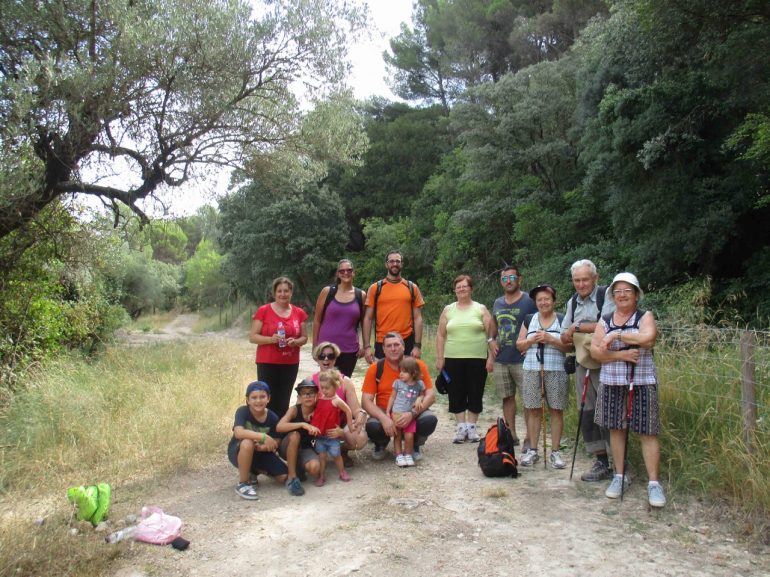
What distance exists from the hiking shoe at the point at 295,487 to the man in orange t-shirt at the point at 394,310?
1550mm

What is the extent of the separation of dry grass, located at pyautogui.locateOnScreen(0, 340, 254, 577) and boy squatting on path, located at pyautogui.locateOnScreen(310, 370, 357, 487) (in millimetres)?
1376

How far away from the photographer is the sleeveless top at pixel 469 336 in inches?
221

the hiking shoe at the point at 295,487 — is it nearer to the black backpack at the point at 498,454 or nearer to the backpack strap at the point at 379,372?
the backpack strap at the point at 379,372

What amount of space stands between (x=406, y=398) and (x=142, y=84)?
6.10 m

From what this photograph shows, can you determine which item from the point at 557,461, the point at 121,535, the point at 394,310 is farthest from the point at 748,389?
the point at 121,535

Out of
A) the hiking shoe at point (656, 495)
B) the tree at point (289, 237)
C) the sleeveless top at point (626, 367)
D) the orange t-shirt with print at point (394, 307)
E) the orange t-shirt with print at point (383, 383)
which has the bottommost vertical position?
the hiking shoe at point (656, 495)

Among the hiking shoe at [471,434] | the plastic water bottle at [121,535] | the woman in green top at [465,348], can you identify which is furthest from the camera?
the hiking shoe at [471,434]

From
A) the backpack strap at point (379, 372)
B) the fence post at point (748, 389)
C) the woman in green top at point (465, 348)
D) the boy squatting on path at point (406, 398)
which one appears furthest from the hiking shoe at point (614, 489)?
the backpack strap at point (379, 372)

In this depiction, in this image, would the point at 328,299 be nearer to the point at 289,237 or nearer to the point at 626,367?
the point at 626,367

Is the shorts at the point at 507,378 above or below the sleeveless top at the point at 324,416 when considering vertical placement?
above

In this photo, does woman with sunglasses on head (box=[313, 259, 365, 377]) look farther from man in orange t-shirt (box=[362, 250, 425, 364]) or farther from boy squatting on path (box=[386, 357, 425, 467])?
boy squatting on path (box=[386, 357, 425, 467])

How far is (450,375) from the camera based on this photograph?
573 cm

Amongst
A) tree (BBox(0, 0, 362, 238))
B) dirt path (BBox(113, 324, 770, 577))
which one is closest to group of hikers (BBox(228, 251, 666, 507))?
dirt path (BBox(113, 324, 770, 577))

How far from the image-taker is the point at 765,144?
10094 millimetres
